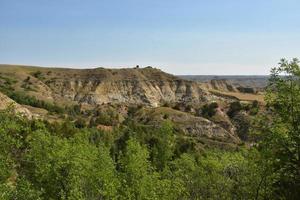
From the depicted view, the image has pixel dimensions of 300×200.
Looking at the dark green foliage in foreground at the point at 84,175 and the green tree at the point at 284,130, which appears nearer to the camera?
the green tree at the point at 284,130

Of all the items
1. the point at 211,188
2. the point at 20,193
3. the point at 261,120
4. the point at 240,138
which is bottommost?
the point at 240,138

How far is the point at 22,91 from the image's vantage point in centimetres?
18812

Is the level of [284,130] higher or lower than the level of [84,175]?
higher

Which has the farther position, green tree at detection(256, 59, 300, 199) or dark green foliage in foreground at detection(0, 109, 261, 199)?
dark green foliage in foreground at detection(0, 109, 261, 199)

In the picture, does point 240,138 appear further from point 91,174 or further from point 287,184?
point 287,184

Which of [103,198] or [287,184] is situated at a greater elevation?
[287,184]

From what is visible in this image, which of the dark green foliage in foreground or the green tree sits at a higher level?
the green tree

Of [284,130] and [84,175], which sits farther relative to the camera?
[84,175]

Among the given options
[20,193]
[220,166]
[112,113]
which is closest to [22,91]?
[112,113]

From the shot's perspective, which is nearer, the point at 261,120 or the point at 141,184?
the point at 261,120

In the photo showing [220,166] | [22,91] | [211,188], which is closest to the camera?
[211,188]

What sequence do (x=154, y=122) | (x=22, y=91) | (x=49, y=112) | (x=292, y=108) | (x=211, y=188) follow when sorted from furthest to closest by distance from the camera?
(x=22, y=91) → (x=49, y=112) → (x=154, y=122) → (x=211, y=188) → (x=292, y=108)

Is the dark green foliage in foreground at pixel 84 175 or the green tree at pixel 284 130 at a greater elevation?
the green tree at pixel 284 130

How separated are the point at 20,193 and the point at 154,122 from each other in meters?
114
